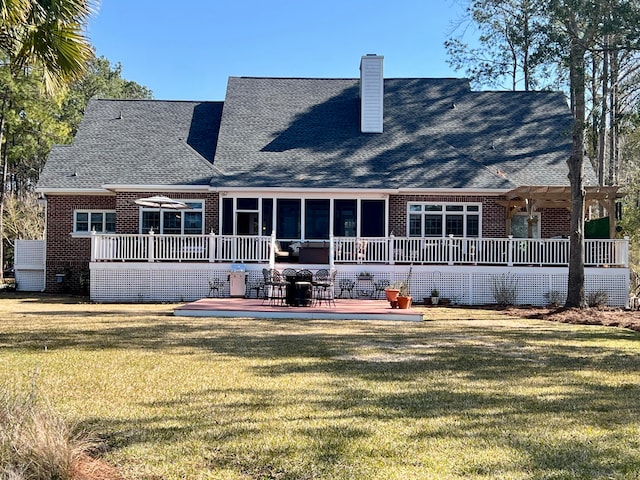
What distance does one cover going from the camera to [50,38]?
9.18 metres

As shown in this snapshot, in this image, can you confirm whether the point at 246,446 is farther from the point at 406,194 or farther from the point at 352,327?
the point at 406,194

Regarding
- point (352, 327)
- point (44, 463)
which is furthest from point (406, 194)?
point (44, 463)

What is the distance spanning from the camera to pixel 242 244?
1898 centimetres

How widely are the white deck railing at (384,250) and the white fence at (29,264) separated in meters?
5.58

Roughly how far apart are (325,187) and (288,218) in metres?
2.10

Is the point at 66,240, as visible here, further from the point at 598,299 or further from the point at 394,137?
the point at 598,299

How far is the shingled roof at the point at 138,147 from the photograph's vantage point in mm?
21875

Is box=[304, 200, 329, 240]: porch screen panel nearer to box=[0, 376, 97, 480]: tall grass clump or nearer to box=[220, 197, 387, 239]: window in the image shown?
box=[220, 197, 387, 239]: window

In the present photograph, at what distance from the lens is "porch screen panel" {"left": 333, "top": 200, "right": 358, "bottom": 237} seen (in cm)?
2177

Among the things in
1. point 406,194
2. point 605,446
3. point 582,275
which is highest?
point 406,194

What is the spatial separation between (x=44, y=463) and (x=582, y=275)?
616 inches

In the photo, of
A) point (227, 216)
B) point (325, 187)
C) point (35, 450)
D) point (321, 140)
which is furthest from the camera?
point (321, 140)

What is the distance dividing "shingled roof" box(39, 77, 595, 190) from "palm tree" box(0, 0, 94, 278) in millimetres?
10795

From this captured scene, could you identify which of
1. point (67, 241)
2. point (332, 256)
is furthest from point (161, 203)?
point (332, 256)
